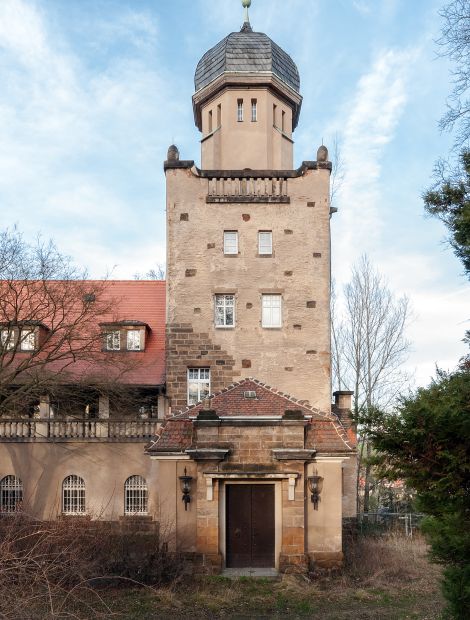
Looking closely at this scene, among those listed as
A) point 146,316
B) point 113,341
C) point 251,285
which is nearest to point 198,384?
point 113,341

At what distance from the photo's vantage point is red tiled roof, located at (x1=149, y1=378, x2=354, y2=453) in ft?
69.1

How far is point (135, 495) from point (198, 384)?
4.50m

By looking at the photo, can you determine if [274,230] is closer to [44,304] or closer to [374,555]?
[44,304]

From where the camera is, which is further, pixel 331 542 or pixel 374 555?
pixel 374 555

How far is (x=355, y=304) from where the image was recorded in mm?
37469

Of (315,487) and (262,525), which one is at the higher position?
(315,487)

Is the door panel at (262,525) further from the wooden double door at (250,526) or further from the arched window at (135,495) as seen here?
the arched window at (135,495)

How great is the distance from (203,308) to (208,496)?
26.1 ft

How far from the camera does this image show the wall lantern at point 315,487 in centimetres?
2070

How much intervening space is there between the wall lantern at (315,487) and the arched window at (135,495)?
738 cm

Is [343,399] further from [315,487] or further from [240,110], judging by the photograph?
[240,110]

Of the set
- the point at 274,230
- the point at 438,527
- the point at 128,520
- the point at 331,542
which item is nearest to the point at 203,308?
the point at 274,230

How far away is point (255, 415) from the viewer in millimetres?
21031

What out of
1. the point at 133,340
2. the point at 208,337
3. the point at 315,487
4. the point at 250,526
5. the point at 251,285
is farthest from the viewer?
the point at 133,340
